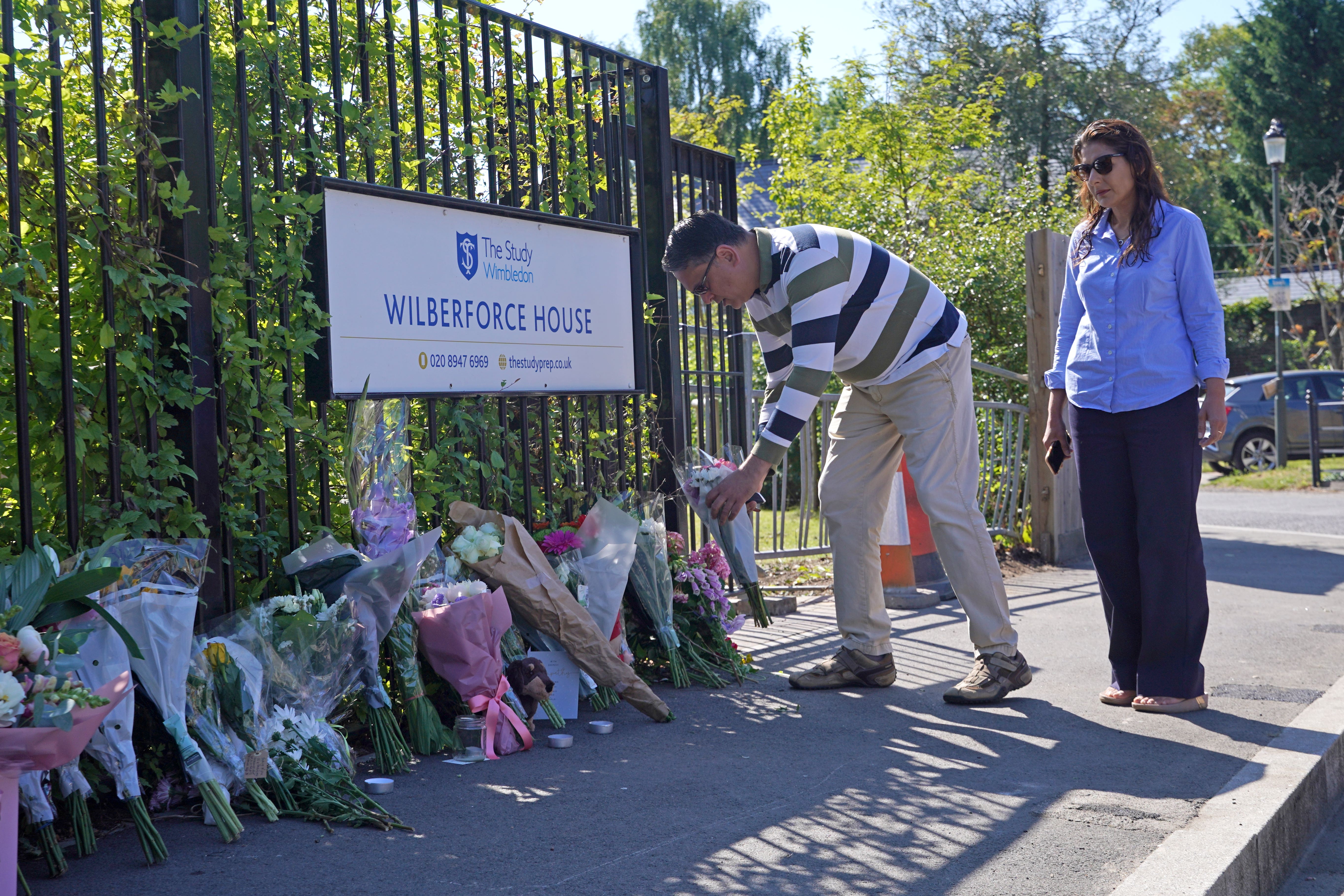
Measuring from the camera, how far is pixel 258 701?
116 inches

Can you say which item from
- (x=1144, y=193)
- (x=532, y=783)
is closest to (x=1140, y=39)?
(x=1144, y=193)

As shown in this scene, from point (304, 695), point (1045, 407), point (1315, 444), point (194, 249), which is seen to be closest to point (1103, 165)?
point (194, 249)

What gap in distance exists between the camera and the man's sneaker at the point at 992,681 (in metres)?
4.16

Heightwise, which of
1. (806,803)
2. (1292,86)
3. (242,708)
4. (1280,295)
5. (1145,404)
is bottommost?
(806,803)

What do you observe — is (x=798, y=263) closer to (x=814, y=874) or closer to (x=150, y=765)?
(x=814, y=874)

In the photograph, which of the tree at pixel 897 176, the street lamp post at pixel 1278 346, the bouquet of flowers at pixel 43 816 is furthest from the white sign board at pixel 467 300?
the street lamp post at pixel 1278 346

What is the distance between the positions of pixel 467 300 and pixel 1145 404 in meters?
2.33

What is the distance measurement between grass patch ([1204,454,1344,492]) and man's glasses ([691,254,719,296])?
12.4m

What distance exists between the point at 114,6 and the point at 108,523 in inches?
58.3

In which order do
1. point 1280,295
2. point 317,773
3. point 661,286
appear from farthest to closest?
point 1280,295, point 661,286, point 317,773

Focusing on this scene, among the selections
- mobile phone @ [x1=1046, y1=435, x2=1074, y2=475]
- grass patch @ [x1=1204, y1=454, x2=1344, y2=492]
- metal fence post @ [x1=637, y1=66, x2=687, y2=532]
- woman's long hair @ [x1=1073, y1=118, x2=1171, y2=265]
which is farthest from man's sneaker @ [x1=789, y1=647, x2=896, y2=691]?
grass patch @ [x1=1204, y1=454, x2=1344, y2=492]

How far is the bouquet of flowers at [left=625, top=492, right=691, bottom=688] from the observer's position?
441 centimetres

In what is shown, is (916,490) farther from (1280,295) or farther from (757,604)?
(1280,295)

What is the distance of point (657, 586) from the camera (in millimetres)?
4410
